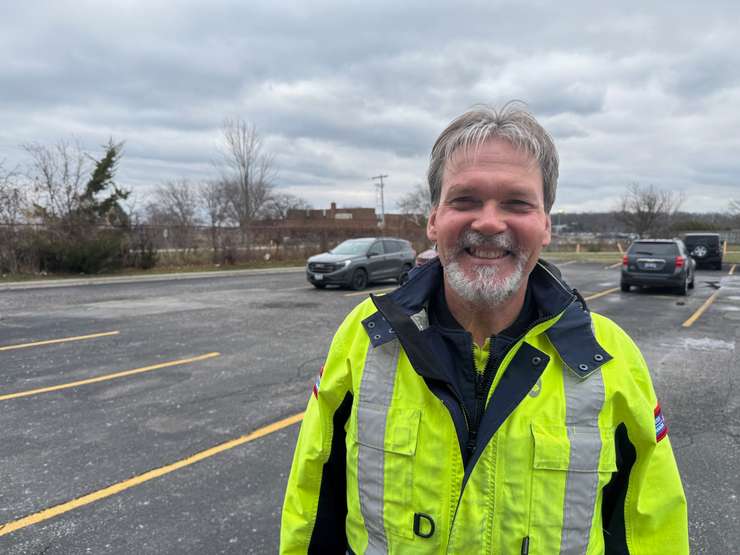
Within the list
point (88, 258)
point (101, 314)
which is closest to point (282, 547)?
point (101, 314)

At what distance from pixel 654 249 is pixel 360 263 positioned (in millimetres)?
8400

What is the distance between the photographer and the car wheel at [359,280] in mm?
14320

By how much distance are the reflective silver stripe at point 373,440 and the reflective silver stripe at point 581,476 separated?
1.69ft

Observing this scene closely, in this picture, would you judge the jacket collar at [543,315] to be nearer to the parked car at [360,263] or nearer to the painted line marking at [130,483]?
the painted line marking at [130,483]

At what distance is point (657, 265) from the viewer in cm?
1300

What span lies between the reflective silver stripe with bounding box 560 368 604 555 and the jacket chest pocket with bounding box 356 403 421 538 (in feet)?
1.40

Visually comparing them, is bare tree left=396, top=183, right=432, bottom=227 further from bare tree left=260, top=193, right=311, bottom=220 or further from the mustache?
the mustache

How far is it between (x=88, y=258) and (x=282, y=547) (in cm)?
1998

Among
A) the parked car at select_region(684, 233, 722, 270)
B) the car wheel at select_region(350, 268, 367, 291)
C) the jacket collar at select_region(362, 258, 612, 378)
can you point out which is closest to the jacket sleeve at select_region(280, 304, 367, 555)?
the jacket collar at select_region(362, 258, 612, 378)

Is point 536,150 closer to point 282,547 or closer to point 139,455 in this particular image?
point 282,547

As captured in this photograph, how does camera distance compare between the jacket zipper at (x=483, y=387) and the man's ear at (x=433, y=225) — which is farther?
the man's ear at (x=433, y=225)

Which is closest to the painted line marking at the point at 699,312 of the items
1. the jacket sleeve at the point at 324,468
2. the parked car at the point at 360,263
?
the parked car at the point at 360,263

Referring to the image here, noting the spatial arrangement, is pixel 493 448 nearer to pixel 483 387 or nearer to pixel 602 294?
pixel 483 387

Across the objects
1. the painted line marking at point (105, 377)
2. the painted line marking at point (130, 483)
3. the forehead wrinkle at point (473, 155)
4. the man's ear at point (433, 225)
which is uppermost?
the forehead wrinkle at point (473, 155)
